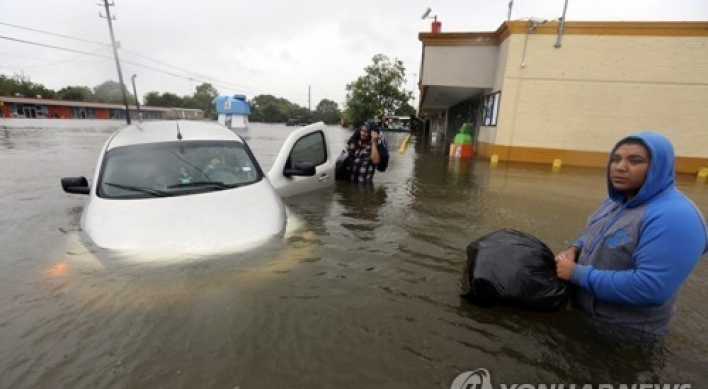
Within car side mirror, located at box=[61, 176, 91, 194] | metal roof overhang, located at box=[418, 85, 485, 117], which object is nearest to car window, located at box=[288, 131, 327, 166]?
car side mirror, located at box=[61, 176, 91, 194]

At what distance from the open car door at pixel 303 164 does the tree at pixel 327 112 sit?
98499mm

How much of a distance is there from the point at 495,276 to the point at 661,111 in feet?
46.5

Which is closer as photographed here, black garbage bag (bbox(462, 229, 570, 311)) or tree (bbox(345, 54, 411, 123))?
black garbage bag (bbox(462, 229, 570, 311))

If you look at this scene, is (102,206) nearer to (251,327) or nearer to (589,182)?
(251,327)

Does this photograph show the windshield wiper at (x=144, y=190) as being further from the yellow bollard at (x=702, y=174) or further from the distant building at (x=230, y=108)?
the distant building at (x=230, y=108)

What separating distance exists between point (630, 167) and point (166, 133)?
4.66 meters

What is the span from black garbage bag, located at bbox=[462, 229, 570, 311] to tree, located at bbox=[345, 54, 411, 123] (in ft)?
158

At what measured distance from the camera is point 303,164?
218 inches

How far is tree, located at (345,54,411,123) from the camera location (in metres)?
49.5

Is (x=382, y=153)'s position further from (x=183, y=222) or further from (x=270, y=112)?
(x=270, y=112)

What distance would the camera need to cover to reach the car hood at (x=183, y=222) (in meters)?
3.11

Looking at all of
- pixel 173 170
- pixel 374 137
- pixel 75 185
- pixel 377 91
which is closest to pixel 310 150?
pixel 374 137

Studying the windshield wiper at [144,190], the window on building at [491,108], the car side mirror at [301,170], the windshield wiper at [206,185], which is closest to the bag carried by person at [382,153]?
the car side mirror at [301,170]

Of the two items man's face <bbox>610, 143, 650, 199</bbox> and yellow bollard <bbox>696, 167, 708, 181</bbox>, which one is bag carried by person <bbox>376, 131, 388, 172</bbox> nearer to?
man's face <bbox>610, 143, 650, 199</bbox>
